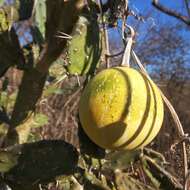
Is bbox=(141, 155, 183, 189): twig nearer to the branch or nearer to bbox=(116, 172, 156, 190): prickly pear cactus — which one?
bbox=(116, 172, 156, 190): prickly pear cactus

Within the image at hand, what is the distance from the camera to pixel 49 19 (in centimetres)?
105

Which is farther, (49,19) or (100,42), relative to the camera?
(49,19)

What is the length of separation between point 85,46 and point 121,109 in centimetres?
15

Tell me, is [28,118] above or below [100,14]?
below

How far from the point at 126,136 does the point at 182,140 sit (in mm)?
105

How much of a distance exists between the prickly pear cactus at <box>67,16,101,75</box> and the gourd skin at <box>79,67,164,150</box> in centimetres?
10

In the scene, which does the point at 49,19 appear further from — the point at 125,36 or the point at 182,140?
the point at 182,140

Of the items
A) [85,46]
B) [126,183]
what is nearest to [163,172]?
[126,183]

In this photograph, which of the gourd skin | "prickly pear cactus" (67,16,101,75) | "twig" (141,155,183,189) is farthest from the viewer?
"twig" (141,155,183,189)

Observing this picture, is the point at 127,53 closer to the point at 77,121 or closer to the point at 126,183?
the point at 77,121

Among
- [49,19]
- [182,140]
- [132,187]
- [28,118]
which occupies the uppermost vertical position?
[49,19]

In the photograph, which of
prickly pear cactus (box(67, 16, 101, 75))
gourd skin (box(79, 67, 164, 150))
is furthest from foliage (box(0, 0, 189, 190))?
gourd skin (box(79, 67, 164, 150))

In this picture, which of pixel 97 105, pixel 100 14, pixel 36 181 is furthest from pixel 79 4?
pixel 36 181

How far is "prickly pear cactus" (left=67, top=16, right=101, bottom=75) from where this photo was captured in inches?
35.7
